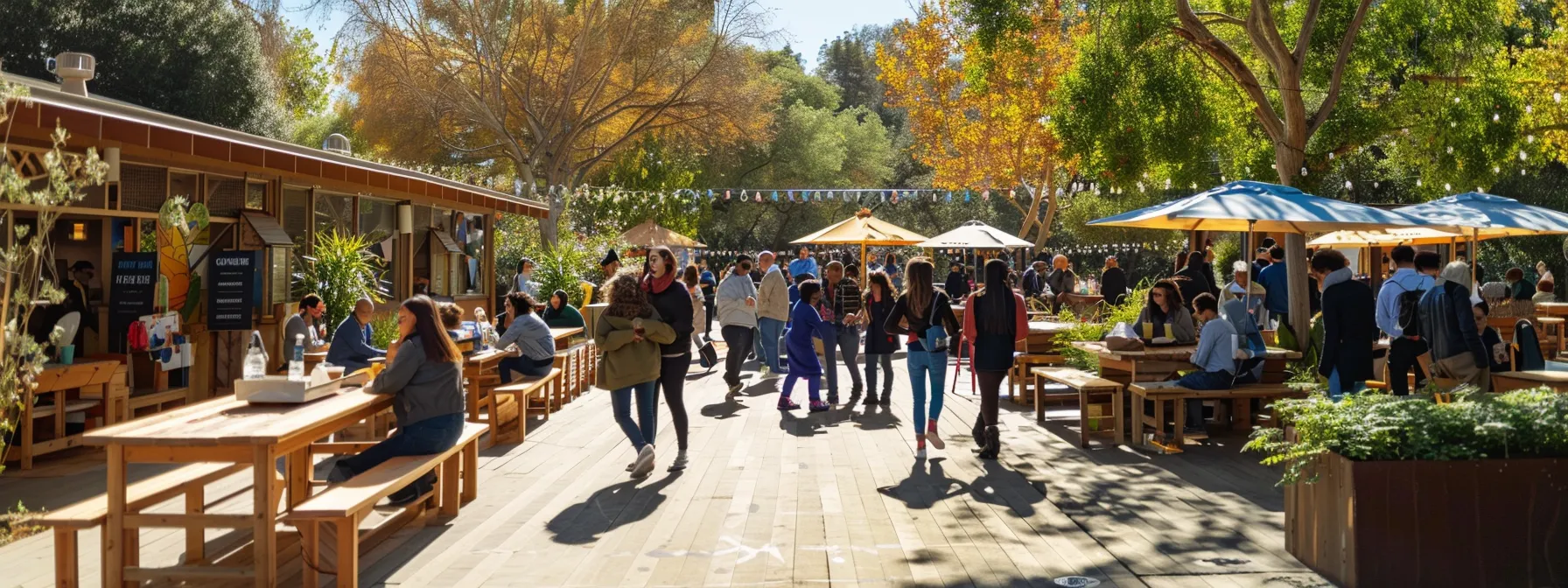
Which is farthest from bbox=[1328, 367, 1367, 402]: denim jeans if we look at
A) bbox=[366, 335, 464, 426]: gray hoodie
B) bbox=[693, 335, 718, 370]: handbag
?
bbox=[693, 335, 718, 370]: handbag

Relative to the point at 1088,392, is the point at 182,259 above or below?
above

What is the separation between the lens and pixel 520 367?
10.5 meters

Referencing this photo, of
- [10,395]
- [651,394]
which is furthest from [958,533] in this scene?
[10,395]

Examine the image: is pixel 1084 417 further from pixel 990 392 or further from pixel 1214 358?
pixel 990 392

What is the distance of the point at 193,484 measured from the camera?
5645mm

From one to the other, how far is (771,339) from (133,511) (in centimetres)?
955

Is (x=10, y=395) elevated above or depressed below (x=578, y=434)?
above

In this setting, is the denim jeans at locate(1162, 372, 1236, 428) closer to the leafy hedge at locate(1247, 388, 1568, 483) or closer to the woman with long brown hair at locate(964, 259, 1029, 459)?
the woman with long brown hair at locate(964, 259, 1029, 459)

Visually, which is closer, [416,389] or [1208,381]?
[416,389]

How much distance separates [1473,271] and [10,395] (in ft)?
47.1

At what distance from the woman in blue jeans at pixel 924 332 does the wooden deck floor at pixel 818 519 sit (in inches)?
12.7


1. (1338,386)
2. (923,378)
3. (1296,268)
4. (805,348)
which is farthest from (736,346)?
(1338,386)

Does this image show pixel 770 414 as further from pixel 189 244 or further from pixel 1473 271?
pixel 1473 271

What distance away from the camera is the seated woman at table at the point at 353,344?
9.20 meters
